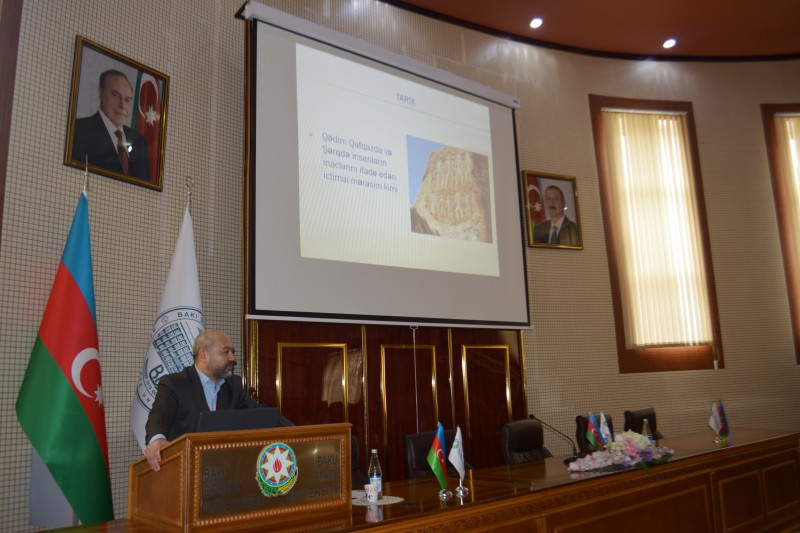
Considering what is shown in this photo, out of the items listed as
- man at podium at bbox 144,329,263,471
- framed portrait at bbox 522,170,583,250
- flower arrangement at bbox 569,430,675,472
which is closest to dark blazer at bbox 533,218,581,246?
framed portrait at bbox 522,170,583,250

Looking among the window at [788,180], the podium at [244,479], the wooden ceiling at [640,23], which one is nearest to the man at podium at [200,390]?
the podium at [244,479]

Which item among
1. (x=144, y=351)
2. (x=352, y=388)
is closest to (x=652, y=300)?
(x=352, y=388)

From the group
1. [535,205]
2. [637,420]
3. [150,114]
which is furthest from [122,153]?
[637,420]

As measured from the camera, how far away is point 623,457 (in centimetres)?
338

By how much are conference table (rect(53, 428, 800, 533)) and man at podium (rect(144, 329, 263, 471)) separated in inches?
19.9

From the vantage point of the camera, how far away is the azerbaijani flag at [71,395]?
306cm

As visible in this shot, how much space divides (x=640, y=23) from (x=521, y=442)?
469cm

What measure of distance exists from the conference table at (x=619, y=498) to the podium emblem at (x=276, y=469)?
0.12 metres

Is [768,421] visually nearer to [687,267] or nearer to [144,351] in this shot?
[687,267]

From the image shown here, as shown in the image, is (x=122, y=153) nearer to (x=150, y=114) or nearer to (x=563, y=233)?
(x=150, y=114)

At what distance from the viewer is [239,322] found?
4332 mm

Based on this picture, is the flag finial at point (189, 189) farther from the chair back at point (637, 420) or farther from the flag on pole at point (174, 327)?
the chair back at point (637, 420)

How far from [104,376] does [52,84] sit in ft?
5.53

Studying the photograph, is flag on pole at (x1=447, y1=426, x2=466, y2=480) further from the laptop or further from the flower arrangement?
the laptop
